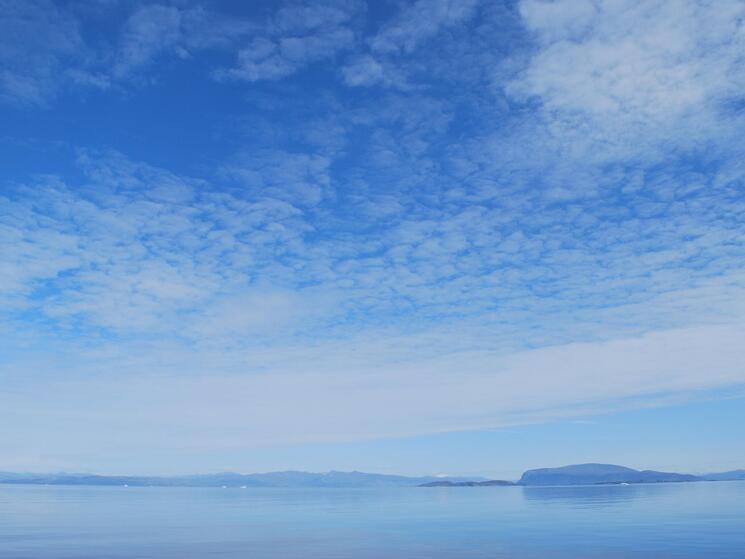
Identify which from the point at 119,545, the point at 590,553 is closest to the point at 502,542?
the point at 590,553

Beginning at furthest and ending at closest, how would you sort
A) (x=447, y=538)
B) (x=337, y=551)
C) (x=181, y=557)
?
(x=447, y=538)
(x=337, y=551)
(x=181, y=557)

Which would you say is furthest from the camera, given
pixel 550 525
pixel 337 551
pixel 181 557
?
pixel 550 525

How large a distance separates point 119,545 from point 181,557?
9.32 meters

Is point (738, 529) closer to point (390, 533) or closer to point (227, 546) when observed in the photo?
point (390, 533)

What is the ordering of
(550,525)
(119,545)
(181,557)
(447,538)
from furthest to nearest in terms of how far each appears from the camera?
(550,525) → (447,538) → (119,545) → (181,557)

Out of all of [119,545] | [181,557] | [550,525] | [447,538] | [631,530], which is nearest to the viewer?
[181,557]

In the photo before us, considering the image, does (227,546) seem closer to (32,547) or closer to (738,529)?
(32,547)

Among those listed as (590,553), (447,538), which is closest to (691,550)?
(590,553)

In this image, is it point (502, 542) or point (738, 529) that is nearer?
point (502, 542)

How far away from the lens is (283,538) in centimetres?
4712

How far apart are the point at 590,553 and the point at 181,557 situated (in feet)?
81.8

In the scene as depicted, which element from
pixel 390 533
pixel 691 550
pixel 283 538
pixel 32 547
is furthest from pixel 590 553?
pixel 32 547

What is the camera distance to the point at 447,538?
46.8m

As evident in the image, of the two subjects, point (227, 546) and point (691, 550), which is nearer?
point (691, 550)
